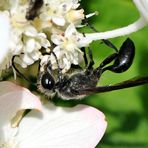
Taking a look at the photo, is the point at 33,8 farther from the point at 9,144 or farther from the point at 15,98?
the point at 9,144

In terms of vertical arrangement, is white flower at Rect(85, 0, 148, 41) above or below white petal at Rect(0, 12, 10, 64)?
below

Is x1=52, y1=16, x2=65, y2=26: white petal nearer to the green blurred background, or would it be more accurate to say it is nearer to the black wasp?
the black wasp

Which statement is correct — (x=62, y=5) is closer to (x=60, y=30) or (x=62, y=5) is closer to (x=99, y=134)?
(x=60, y=30)

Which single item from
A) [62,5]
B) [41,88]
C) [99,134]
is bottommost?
[99,134]

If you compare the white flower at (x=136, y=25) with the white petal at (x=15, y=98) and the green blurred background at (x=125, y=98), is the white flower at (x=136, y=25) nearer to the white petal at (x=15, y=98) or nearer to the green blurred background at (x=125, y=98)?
the white petal at (x=15, y=98)

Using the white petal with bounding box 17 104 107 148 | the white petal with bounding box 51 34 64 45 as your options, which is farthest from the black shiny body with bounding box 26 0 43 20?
the white petal with bounding box 17 104 107 148

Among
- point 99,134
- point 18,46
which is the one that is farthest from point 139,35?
point 18,46

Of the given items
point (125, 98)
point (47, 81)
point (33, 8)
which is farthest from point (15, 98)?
point (125, 98)
